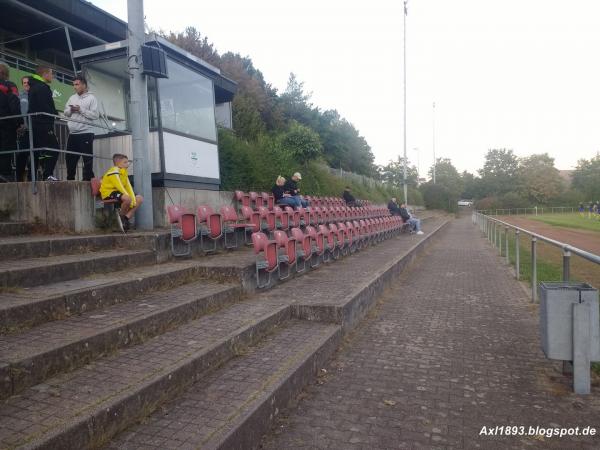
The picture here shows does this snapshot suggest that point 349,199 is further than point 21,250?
Yes

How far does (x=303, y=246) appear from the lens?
25.1 ft

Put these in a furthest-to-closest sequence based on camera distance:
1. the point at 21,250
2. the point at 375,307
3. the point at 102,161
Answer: the point at 102,161
the point at 375,307
the point at 21,250

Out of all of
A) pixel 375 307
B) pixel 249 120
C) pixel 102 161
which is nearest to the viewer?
pixel 375 307

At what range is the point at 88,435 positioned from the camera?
2410 millimetres

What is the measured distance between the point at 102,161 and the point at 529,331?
775cm

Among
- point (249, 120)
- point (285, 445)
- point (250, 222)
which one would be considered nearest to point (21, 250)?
point (285, 445)

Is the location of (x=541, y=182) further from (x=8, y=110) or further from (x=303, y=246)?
(x=8, y=110)

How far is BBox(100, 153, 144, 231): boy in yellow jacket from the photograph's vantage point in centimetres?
639

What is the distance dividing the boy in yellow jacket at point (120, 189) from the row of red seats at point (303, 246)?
6.42 ft

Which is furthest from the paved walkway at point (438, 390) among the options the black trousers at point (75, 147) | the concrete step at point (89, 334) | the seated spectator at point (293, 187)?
the seated spectator at point (293, 187)

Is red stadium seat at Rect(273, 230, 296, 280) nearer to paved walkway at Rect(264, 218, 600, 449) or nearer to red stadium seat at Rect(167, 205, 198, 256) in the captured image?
red stadium seat at Rect(167, 205, 198, 256)

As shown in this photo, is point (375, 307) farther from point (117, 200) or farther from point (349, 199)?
point (349, 199)

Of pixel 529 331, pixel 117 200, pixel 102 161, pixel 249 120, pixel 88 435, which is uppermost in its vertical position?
pixel 249 120

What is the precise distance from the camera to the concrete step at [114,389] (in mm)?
2318
